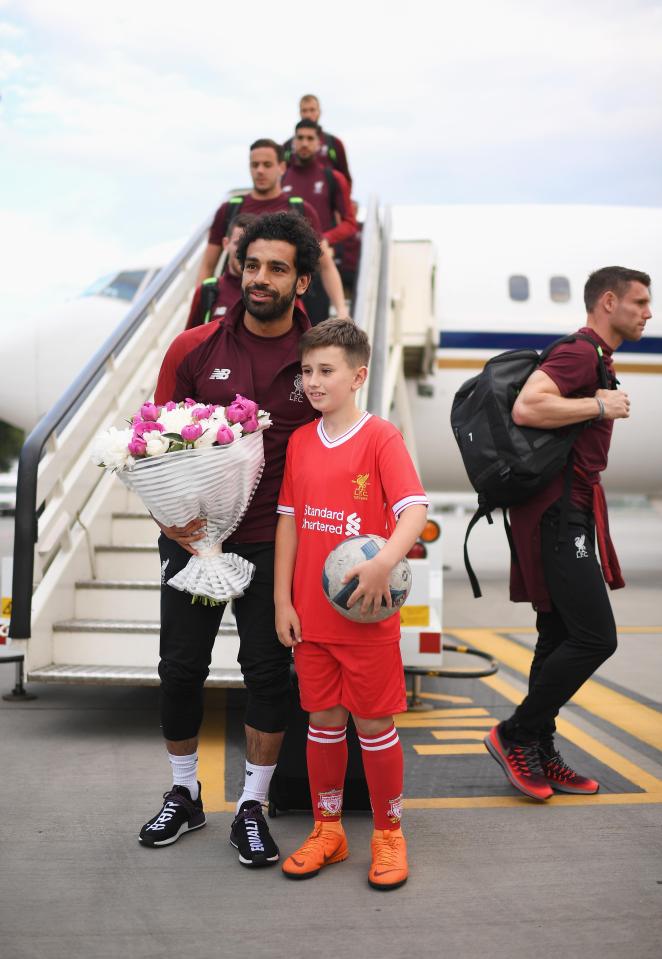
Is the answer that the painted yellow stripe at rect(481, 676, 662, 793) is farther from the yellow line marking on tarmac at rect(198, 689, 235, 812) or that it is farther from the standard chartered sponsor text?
the standard chartered sponsor text

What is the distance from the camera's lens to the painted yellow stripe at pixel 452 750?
4.34 m

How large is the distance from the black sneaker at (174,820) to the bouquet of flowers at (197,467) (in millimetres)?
778

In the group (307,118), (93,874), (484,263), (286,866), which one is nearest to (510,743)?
(286,866)

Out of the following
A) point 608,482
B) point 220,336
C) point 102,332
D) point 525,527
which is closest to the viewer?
point 220,336

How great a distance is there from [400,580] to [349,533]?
0.22m

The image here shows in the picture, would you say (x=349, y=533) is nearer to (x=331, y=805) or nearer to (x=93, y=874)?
(x=331, y=805)

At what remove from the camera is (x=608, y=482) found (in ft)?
36.3

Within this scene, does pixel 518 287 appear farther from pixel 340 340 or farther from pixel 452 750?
pixel 340 340

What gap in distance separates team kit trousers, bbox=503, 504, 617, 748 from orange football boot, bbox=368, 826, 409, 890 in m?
0.91

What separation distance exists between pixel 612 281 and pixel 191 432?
1844 millimetres

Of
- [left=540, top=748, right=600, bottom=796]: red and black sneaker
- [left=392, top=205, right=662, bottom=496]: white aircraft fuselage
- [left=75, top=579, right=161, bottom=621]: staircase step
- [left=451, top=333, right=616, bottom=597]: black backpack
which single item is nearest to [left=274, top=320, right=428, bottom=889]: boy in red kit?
[left=451, top=333, right=616, bottom=597]: black backpack

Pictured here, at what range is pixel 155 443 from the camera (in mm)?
2924

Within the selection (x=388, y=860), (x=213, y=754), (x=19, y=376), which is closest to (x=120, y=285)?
(x=19, y=376)

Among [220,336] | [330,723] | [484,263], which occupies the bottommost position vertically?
[330,723]
